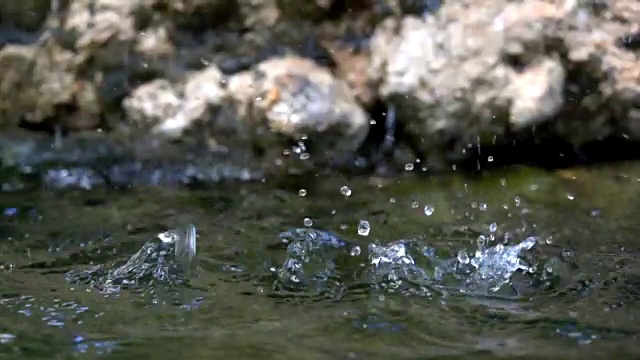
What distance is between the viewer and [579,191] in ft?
9.91

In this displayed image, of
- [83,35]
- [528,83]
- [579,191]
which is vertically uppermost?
[83,35]

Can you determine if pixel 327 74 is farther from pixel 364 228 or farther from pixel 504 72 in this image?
pixel 364 228

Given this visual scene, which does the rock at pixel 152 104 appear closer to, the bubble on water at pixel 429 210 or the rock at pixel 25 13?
the rock at pixel 25 13

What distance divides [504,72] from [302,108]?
862mm

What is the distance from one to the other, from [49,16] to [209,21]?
681 mm

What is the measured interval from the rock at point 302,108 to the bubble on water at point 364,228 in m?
0.66

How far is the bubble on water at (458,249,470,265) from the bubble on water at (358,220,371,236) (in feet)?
1.08

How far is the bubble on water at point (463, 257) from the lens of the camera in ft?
7.51

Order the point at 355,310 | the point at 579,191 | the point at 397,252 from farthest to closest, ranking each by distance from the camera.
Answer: the point at 579,191 → the point at 397,252 → the point at 355,310

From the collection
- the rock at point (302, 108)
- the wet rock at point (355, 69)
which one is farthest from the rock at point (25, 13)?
the wet rock at point (355, 69)

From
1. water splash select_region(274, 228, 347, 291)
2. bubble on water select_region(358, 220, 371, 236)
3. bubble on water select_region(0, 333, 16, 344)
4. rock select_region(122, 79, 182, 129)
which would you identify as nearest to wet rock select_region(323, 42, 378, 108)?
rock select_region(122, 79, 182, 129)

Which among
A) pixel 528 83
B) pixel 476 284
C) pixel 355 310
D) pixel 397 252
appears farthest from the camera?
pixel 528 83

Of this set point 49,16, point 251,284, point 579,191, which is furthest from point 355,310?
point 49,16

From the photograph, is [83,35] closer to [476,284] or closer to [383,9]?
[383,9]
